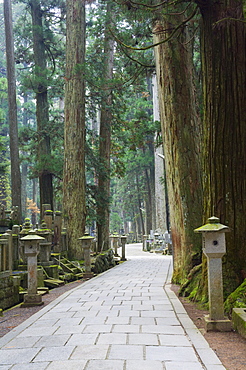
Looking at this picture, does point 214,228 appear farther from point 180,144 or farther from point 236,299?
point 180,144

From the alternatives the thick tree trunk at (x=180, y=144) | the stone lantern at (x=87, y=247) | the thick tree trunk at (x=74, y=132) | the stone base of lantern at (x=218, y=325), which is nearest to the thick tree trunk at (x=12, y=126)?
the thick tree trunk at (x=74, y=132)

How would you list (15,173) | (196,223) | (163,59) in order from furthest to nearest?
(15,173) < (163,59) < (196,223)

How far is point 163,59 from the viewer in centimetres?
874

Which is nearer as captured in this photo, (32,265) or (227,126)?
(227,126)

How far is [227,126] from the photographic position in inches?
230

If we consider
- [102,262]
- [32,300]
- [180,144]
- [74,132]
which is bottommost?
[102,262]

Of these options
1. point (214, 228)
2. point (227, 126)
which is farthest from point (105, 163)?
point (214, 228)

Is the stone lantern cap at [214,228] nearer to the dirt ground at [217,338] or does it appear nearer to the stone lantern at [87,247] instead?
the dirt ground at [217,338]

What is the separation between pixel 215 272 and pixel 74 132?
10.2 meters

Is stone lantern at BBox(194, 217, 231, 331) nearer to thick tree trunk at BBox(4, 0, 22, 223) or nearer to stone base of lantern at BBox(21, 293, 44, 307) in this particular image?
stone base of lantern at BBox(21, 293, 44, 307)

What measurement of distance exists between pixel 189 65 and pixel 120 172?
11.6m

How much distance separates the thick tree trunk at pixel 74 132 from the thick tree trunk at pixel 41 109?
8.70 ft

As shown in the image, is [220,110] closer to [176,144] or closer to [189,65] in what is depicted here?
[176,144]

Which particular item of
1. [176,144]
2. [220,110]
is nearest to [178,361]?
[220,110]
